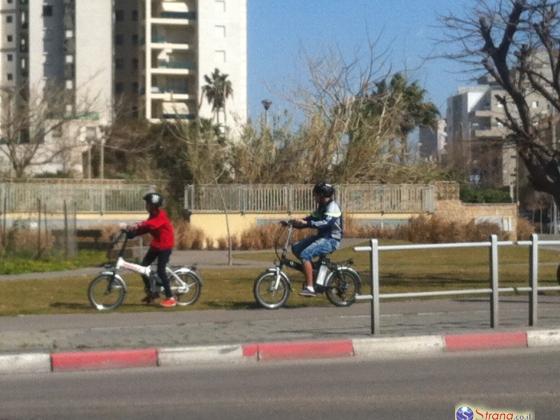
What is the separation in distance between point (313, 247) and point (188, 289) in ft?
7.02

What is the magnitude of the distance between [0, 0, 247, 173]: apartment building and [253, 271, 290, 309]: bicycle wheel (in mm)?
60121

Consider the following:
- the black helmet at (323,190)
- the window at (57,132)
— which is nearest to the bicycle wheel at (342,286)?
the black helmet at (323,190)

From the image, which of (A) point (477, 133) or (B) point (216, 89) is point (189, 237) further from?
(B) point (216, 89)

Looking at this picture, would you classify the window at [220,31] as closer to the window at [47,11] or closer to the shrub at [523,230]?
the window at [47,11]

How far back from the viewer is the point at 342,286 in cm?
1505

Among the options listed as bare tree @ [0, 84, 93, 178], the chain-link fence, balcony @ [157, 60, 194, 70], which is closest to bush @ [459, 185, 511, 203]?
bare tree @ [0, 84, 93, 178]

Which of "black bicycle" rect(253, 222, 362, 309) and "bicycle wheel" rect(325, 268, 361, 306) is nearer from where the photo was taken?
"black bicycle" rect(253, 222, 362, 309)

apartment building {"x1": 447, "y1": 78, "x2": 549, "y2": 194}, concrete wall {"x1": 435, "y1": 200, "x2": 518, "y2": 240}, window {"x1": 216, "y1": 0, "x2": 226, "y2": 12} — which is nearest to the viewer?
concrete wall {"x1": 435, "y1": 200, "x2": 518, "y2": 240}

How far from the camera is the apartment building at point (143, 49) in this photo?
3027 inches

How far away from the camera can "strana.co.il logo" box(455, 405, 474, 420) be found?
7.18 metres

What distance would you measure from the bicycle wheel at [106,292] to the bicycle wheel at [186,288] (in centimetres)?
78

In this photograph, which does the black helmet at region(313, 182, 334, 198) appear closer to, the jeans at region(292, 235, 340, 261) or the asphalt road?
the jeans at region(292, 235, 340, 261)

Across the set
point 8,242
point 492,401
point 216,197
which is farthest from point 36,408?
point 216,197

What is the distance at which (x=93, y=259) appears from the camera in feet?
88.1
